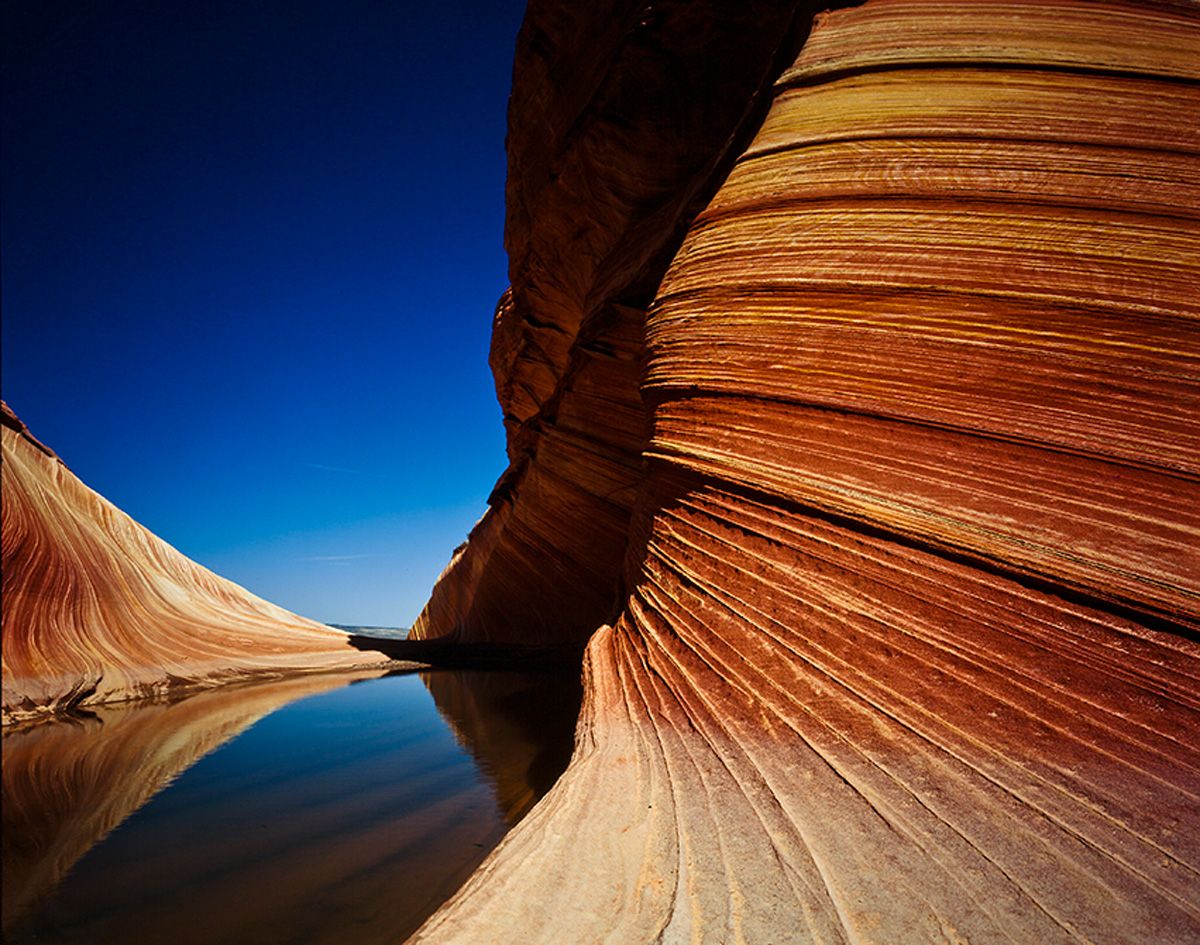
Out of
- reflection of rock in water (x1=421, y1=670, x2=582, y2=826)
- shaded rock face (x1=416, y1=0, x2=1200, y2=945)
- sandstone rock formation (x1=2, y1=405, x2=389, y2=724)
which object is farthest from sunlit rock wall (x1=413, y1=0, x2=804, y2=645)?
sandstone rock formation (x1=2, y1=405, x2=389, y2=724)

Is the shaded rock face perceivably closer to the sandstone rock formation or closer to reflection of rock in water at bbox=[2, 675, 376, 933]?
reflection of rock in water at bbox=[2, 675, 376, 933]

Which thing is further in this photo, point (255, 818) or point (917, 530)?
point (255, 818)

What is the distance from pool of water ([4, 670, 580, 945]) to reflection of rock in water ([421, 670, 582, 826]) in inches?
0.7

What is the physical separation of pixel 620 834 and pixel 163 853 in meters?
1.51

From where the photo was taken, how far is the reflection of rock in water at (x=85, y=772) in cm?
162

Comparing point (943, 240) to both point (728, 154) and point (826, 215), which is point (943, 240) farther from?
point (728, 154)

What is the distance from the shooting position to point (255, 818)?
2047 millimetres

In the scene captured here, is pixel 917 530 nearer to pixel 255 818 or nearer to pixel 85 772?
pixel 255 818

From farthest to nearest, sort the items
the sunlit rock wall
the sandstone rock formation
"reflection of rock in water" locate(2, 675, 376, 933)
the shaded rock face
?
the sunlit rock wall
the sandstone rock formation
"reflection of rock in water" locate(2, 675, 376, 933)
the shaded rock face

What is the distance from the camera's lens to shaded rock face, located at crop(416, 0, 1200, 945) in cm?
109

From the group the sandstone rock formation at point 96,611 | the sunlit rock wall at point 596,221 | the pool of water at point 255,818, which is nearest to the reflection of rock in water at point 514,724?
the pool of water at point 255,818

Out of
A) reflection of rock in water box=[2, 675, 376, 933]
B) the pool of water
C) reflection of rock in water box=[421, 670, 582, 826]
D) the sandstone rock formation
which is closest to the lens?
the pool of water

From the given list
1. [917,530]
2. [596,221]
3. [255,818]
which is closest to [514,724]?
[255,818]

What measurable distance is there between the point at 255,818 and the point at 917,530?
255 cm
